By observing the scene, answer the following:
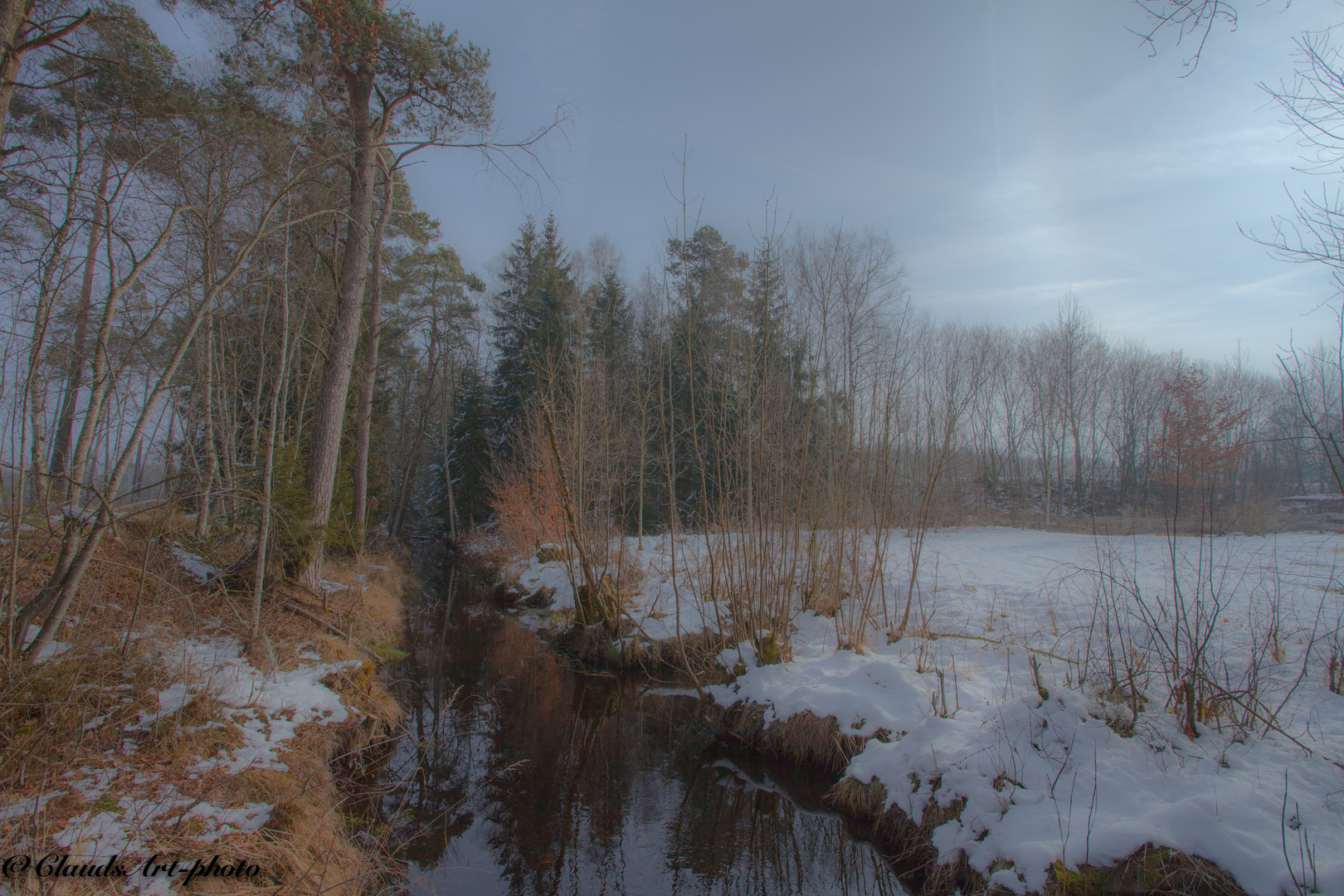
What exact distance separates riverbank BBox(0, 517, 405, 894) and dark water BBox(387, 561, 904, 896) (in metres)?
0.65

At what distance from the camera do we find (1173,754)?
3.99 metres

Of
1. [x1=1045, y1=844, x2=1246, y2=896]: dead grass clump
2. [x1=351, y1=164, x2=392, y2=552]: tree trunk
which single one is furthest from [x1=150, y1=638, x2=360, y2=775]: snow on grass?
[x1=351, y1=164, x2=392, y2=552]: tree trunk

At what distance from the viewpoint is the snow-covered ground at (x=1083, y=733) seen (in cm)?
335

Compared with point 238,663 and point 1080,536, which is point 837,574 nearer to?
point 238,663

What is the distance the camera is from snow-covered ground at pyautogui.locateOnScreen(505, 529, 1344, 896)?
335 cm

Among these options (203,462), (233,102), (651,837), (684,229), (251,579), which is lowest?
(651,837)

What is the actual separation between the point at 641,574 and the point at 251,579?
7779mm

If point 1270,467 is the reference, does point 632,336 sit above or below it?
above

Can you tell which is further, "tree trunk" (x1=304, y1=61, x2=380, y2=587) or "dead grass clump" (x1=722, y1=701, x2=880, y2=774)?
"tree trunk" (x1=304, y1=61, x2=380, y2=587)

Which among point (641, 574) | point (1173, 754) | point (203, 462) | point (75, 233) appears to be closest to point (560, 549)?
point (641, 574)

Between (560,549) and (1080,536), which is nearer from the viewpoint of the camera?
(560,549)

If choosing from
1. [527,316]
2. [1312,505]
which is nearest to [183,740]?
[527,316]

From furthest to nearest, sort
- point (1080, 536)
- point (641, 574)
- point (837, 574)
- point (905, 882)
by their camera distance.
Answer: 1. point (1080, 536)
2. point (641, 574)
3. point (837, 574)
4. point (905, 882)

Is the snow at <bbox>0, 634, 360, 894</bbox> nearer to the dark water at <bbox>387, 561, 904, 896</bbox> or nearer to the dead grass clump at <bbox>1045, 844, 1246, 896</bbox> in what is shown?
the dark water at <bbox>387, 561, 904, 896</bbox>
